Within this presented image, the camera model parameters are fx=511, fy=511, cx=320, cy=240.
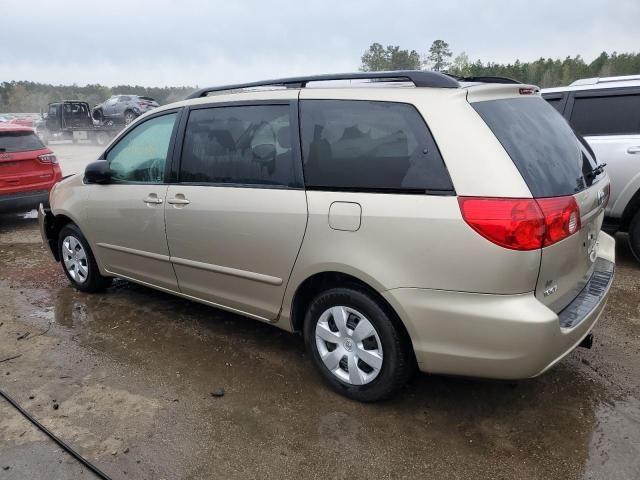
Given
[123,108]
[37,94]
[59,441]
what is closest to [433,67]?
[123,108]

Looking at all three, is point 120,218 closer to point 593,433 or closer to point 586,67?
point 593,433

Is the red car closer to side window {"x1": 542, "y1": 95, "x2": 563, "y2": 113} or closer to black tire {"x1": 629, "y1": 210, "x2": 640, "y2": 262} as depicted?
side window {"x1": 542, "y1": 95, "x2": 563, "y2": 113}

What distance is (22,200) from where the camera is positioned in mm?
7535

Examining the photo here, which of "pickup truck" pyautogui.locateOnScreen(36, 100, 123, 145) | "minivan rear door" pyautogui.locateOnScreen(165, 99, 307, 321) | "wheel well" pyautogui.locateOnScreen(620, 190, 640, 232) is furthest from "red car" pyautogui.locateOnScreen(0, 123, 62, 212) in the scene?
"pickup truck" pyautogui.locateOnScreen(36, 100, 123, 145)

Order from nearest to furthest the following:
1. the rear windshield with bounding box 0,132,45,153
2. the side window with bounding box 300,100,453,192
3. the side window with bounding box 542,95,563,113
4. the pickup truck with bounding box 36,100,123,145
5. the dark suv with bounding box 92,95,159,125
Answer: the side window with bounding box 300,100,453,192, the side window with bounding box 542,95,563,113, the rear windshield with bounding box 0,132,45,153, the dark suv with bounding box 92,95,159,125, the pickup truck with bounding box 36,100,123,145

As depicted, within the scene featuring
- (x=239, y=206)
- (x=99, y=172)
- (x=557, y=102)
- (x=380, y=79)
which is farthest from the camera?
(x=557, y=102)

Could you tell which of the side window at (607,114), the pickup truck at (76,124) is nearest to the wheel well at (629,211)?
the side window at (607,114)

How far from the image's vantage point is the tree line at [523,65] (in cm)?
3916

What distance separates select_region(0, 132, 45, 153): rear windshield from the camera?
7512 millimetres

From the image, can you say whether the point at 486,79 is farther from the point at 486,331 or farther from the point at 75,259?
the point at 75,259

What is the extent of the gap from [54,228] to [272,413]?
333cm

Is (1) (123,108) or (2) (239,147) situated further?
(1) (123,108)

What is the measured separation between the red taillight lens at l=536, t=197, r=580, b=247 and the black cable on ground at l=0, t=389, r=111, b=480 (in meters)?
2.33

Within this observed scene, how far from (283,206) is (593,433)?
2021 mm
